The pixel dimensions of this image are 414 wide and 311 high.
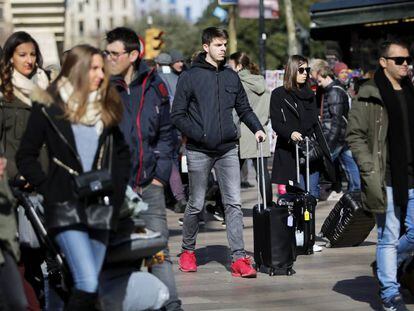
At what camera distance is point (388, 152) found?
27.0 feet

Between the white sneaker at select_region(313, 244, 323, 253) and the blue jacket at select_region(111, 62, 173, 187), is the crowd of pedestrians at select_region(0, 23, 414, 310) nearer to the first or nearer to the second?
the blue jacket at select_region(111, 62, 173, 187)

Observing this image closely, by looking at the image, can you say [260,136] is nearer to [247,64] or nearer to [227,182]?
[227,182]

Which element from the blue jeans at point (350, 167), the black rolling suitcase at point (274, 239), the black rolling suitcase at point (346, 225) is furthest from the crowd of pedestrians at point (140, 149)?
the blue jeans at point (350, 167)

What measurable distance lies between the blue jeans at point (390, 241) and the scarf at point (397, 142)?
65 millimetres

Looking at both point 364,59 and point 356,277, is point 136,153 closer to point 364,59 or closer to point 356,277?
point 356,277

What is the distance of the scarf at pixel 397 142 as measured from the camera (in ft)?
26.7

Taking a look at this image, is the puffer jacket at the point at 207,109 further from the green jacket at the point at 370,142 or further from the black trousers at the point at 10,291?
the black trousers at the point at 10,291

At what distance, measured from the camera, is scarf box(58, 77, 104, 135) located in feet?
22.1

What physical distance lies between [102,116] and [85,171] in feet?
1.09

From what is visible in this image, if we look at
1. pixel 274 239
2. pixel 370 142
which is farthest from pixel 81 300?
pixel 274 239

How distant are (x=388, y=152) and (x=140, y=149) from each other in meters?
1.72

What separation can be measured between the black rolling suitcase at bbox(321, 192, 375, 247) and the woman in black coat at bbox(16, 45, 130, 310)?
4.27 metres

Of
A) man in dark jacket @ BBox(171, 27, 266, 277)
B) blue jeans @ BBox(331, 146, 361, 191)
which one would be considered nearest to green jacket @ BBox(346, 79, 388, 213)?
man in dark jacket @ BBox(171, 27, 266, 277)

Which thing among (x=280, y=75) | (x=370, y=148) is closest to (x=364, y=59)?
(x=280, y=75)
